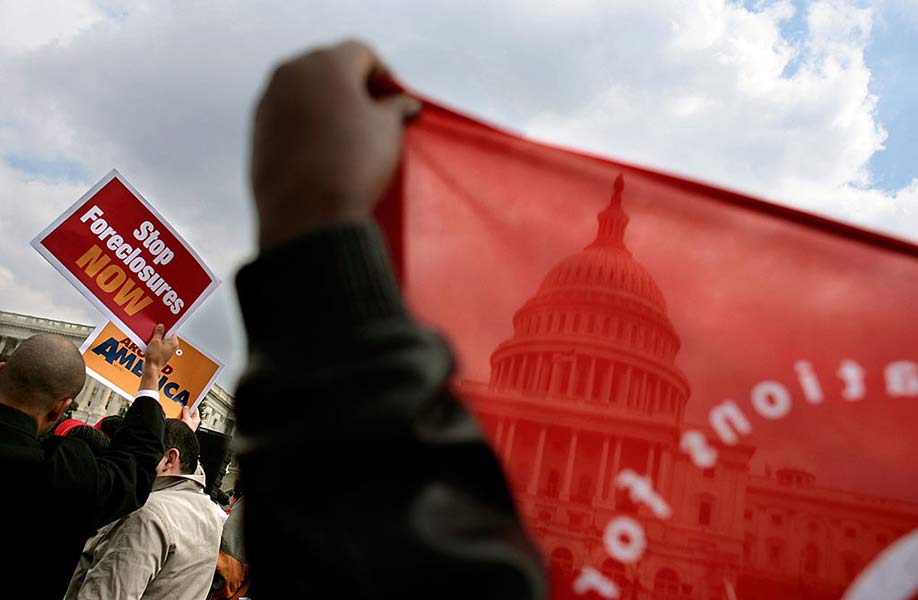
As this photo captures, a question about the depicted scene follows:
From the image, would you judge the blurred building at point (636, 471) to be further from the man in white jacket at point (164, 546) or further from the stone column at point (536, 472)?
the man in white jacket at point (164, 546)

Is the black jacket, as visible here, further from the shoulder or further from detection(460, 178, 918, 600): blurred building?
detection(460, 178, 918, 600): blurred building

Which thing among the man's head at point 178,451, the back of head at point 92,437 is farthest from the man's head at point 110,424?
the man's head at point 178,451

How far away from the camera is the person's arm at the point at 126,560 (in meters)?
3.27

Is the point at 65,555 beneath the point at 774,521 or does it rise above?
beneath

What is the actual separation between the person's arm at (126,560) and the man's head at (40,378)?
66 cm

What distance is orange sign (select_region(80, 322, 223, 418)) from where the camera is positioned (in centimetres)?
475

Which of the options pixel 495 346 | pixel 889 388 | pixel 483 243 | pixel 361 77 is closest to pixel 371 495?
pixel 361 77

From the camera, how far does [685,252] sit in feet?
5.27

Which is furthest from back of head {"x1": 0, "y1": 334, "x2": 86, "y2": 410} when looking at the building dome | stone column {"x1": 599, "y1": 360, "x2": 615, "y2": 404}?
stone column {"x1": 599, "y1": 360, "x2": 615, "y2": 404}

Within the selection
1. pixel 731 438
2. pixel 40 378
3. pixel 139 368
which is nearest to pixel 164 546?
pixel 40 378

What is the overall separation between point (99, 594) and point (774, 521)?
2.81m

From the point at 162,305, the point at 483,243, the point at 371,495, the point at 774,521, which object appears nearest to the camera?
the point at 371,495

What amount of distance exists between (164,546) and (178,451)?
557 mm

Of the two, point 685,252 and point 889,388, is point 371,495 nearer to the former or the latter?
point 685,252
